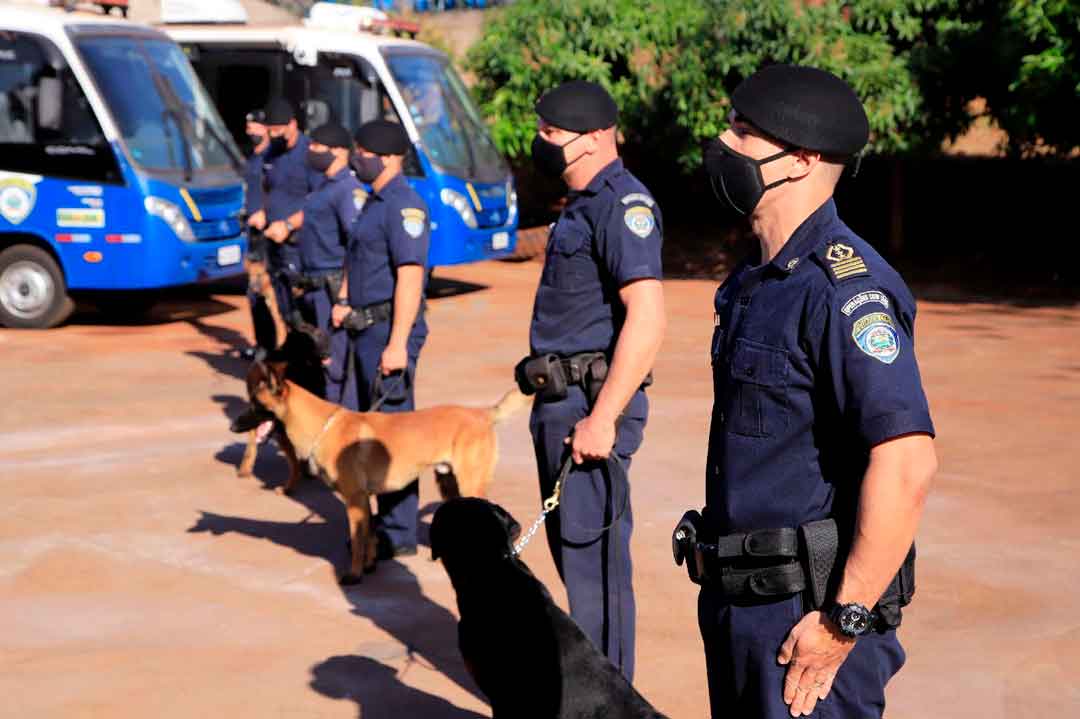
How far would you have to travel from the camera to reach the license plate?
13086mm

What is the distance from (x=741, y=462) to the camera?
8.89 feet

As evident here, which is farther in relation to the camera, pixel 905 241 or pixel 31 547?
pixel 905 241

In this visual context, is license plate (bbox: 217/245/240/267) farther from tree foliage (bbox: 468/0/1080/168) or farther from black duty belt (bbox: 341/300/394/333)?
black duty belt (bbox: 341/300/394/333)

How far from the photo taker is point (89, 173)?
12.4m

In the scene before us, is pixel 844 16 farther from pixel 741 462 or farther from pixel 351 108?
pixel 741 462

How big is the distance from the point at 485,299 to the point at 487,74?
4371 mm

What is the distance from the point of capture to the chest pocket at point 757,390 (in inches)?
103

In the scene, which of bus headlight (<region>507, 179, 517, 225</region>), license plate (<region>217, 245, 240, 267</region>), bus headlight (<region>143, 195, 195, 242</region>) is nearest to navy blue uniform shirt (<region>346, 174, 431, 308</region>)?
bus headlight (<region>143, 195, 195, 242</region>)

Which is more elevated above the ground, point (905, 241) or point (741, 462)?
point (741, 462)

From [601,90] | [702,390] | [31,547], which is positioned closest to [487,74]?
[702,390]

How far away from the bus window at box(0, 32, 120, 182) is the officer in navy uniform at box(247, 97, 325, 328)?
8.86 ft

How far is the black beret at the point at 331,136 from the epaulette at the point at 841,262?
623 centimetres

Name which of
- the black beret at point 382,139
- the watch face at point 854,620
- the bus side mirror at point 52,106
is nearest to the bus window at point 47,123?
the bus side mirror at point 52,106

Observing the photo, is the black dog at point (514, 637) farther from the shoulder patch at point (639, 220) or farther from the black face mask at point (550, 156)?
the black face mask at point (550, 156)
